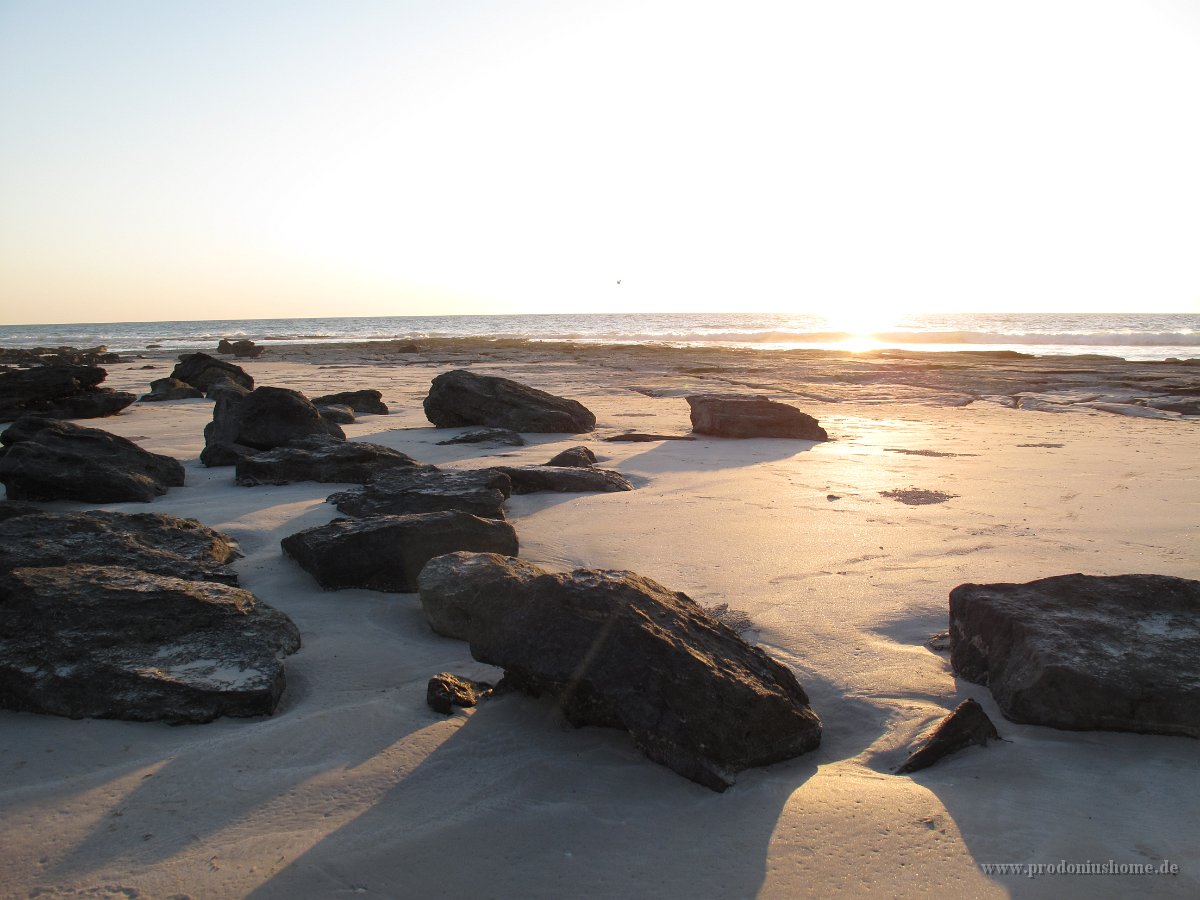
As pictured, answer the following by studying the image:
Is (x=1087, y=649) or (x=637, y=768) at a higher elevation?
(x=1087, y=649)

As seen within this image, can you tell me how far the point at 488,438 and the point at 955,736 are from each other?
5.49 m

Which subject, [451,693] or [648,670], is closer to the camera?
[648,670]

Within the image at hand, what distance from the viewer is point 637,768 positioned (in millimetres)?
2191

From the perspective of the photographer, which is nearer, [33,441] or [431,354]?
[33,441]

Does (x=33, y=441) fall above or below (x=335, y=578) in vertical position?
above

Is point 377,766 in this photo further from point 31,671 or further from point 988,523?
point 988,523

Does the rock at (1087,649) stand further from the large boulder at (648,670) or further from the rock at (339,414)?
the rock at (339,414)

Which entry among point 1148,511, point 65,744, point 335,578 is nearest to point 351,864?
point 65,744

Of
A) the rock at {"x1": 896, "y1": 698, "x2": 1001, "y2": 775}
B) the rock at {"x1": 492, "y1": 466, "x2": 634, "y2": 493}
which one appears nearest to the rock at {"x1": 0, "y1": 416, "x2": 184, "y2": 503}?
the rock at {"x1": 492, "y1": 466, "x2": 634, "y2": 493}

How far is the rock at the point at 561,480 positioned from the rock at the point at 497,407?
2.64 meters

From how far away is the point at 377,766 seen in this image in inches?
87.2

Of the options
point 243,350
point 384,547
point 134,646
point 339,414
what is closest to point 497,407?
point 339,414

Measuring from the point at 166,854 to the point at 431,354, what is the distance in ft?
74.7

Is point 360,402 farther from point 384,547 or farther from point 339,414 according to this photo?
point 384,547
